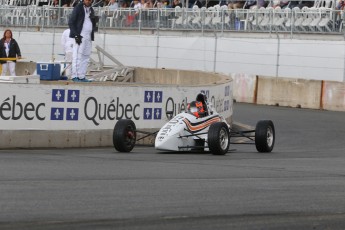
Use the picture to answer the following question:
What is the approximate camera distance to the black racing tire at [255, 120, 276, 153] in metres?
18.0

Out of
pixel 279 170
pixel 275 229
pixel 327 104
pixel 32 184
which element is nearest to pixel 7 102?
pixel 279 170

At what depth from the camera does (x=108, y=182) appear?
11.5 metres

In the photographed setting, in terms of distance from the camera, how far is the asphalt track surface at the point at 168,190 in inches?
342

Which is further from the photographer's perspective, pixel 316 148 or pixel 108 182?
pixel 316 148

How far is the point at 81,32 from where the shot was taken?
67.8ft

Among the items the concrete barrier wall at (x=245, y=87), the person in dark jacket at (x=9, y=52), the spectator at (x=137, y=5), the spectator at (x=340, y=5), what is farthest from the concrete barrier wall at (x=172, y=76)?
the spectator at (x=137, y=5)

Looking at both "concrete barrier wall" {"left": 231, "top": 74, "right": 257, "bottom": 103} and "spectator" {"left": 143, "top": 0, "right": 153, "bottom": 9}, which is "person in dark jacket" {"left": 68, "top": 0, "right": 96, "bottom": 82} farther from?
"spectator" {"left": 143, "top": 0, "right": 153, "bottom": 9}

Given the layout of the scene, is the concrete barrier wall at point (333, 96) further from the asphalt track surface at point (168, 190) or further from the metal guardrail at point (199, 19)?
the asphalt track surface at point (168, 190)

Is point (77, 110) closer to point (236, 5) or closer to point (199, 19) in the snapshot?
point (199, 19)

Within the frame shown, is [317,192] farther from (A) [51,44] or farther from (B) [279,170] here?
(A) [51,44]

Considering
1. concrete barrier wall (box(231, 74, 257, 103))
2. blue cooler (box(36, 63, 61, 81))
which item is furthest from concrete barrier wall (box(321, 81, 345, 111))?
blue cooler (box(36, 63, 61, 81))

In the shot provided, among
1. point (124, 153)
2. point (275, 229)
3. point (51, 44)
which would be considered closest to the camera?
point (275, 229)

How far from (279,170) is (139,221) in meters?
5.68

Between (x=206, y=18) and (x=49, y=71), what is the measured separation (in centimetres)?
1126
